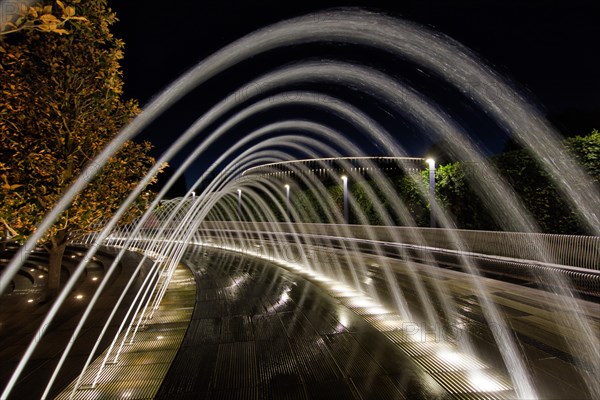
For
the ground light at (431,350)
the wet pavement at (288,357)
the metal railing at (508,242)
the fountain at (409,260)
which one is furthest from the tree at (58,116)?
the metal railing at (508,242)

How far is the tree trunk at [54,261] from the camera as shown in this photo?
12.1 metres

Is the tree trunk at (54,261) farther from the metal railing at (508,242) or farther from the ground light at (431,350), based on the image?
the metal railing at (508,242)

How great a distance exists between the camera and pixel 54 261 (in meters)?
12.5

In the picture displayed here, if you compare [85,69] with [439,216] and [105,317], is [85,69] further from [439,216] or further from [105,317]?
[439,216]

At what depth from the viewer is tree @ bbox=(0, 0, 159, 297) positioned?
371 inches

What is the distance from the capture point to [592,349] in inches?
283

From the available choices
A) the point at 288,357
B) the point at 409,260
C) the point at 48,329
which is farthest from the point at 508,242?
the point at 48,329

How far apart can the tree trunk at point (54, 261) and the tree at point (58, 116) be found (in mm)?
1444

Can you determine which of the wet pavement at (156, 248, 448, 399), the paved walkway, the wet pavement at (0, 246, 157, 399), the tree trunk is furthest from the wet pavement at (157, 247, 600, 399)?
the tree trunk

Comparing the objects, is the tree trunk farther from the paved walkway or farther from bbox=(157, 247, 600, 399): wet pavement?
bbox=(157, 247, 600, 399): wet pavement

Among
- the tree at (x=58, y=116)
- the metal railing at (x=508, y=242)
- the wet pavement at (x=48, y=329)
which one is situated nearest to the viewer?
the wet pavement at (x=48, y=329)

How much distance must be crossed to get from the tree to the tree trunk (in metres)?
1.44

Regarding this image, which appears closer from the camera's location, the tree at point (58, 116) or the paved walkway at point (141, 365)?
the paved walkway at point (141, 365)

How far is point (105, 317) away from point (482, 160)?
23206mm
